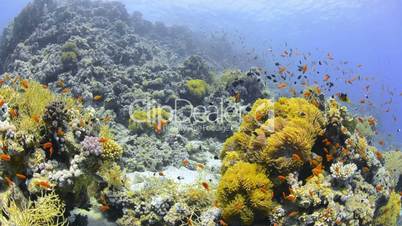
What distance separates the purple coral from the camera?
5859 millimetres

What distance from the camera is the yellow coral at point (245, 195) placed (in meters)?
6.09

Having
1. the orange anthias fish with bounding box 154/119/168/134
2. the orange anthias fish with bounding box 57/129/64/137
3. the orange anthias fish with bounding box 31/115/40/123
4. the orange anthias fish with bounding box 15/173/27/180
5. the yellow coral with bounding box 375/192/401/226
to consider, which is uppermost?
the orange anthias fish with bounding box 31/115/40/123

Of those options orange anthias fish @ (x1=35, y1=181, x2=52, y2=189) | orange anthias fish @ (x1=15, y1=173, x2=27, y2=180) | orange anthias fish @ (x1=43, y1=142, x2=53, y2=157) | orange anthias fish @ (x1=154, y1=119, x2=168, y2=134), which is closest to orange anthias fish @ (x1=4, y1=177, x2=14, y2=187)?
orange anthias fish @ (x1=15, y1=173, x2=27, y2=180)

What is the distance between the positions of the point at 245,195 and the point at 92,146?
8.97 ft

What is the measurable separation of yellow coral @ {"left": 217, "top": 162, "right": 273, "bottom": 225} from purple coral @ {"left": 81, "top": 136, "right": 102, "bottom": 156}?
7.40 ft

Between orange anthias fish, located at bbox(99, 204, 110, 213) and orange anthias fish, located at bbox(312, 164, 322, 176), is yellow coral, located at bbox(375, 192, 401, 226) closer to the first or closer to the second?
orange anthias fish, located at bbox(312, 164, 322, 176)

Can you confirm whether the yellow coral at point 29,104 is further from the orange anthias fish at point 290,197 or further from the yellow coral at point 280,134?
the orange anthias fish at point 290,197

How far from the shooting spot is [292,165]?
21.1 ft

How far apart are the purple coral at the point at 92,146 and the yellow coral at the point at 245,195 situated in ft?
7.40

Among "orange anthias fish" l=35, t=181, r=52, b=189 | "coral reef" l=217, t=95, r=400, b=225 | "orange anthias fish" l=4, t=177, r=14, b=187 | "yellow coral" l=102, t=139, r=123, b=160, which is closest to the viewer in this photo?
"orange anthias fish" l=35, t=181, r=52, b=189

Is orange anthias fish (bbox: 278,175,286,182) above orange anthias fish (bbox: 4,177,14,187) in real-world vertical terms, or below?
below

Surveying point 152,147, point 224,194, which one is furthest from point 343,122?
point 152,147

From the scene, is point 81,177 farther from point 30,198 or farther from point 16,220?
point 16,220

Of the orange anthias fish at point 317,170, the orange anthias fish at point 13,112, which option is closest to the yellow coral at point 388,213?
the orange anthias fish at point 317,170
